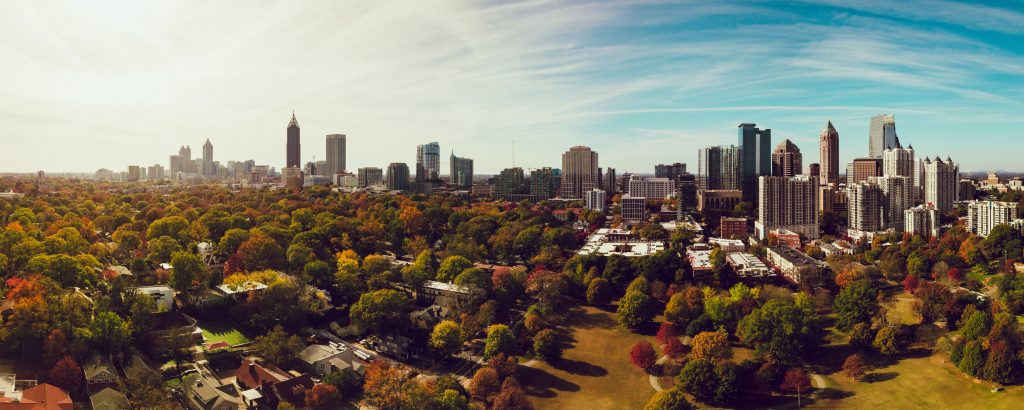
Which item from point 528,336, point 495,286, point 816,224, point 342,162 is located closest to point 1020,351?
point 528,336

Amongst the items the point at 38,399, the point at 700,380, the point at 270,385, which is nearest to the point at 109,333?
the point at 38,399

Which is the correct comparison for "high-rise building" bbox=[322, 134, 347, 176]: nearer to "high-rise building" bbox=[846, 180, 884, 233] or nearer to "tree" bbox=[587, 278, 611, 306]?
"high-rise building" bbox=[846, 180, 884, 233]

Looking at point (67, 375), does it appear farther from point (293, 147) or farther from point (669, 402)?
point (293, 147)

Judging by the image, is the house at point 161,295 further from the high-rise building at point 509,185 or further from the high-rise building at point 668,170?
the high-rise building at point 668,170

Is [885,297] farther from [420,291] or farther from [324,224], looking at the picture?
[324,224]

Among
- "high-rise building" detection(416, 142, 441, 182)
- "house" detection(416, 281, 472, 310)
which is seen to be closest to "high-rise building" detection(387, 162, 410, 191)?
"high-rise building" detection(416, 142, 441, 182)

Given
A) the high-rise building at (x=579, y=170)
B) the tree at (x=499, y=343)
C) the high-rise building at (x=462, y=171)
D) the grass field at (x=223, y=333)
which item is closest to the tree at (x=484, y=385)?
the tree at (x=499, y=343)
